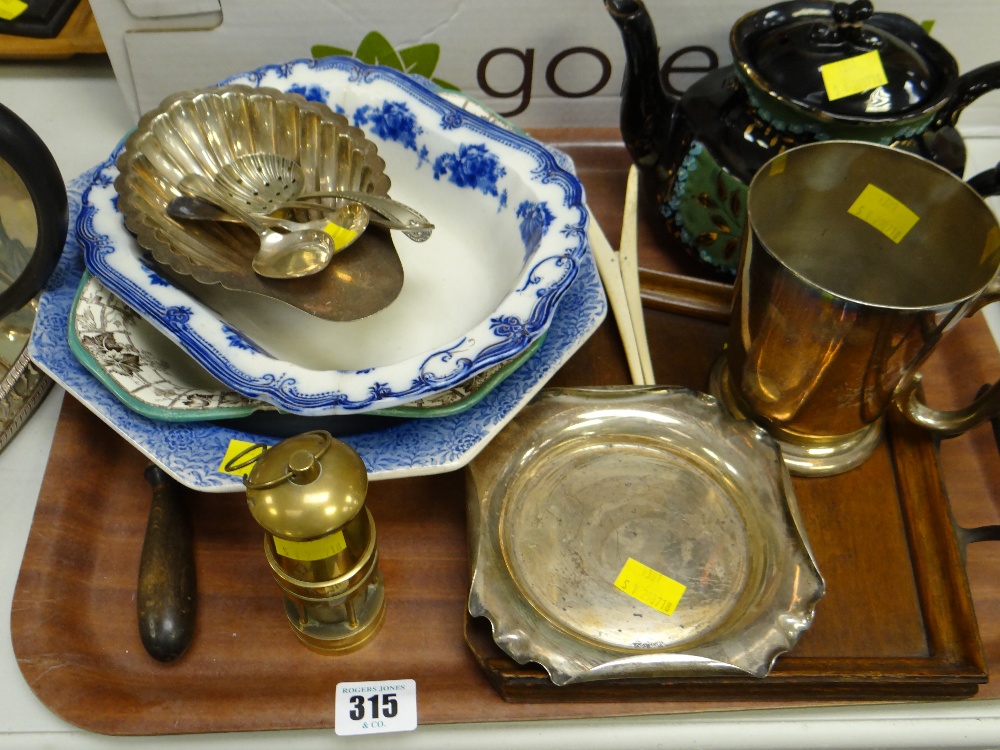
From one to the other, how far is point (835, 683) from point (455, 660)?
0.25 meters

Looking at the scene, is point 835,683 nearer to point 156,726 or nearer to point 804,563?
point 804,563

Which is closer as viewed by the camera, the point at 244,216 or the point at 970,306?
the point at 970,306

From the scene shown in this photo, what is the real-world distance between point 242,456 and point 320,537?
0.12 m

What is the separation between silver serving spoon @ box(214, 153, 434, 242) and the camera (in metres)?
0.65

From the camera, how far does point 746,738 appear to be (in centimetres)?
55

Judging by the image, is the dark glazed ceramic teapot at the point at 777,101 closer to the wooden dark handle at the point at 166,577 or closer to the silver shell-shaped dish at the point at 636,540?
the silver shell-shaped dish at the point at 636,540

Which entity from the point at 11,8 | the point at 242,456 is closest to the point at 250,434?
the point at 242,456

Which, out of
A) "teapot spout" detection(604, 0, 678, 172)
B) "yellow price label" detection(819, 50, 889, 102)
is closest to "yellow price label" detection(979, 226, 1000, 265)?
"yellow price label" detection(819, 50, 889, 102)

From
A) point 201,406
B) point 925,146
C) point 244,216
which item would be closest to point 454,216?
point 244,216

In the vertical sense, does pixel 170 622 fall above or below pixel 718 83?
below

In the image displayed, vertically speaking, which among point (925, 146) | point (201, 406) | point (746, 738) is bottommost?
point (746, 738)

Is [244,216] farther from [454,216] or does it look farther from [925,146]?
[925,146]

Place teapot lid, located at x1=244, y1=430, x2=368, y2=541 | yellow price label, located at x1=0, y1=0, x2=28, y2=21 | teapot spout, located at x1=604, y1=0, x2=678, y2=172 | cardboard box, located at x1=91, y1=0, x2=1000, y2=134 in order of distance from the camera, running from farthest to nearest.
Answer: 1. yellow price label, located at x1=0, y1=0, x2=28, y2=21
2. cardboard box, located at x1=91, y1=0, x2=1000, y2=134
3. teapot spout, located at x1=604, y1=0, x2=678, y2=172
4. teapot lid, located at x1=244, y1=430, x2=368, y2=541

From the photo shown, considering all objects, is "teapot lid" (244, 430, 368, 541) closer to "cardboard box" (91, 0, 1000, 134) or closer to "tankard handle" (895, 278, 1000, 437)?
"tankard handle" (895, 278, 1000, 437)
